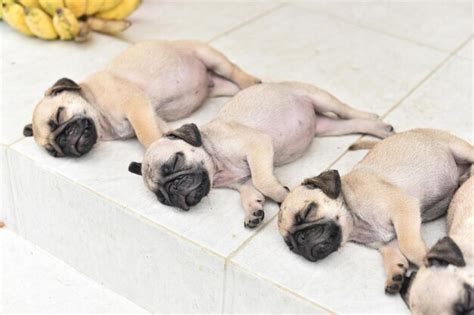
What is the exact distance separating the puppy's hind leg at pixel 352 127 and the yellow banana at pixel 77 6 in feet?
6.22

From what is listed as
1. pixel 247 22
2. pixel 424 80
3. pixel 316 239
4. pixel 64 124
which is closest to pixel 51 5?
pixel 247 22

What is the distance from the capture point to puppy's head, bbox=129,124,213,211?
3346 mm

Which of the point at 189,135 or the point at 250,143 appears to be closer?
the point at 189,135

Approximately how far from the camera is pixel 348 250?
3189mm

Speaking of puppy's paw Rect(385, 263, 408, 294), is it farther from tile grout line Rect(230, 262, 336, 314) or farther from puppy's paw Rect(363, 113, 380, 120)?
puppy's paw Rect(363, 113, 380, 120)

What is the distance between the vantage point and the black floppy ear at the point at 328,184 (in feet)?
10.1

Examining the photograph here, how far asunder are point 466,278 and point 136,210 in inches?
57.9

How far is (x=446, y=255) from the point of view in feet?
8.58

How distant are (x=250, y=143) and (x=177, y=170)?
396 millimetres

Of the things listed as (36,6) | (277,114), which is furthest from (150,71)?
(36,6)

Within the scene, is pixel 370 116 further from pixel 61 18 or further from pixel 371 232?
pixel 61 18

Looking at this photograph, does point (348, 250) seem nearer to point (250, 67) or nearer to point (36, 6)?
point (250, 67)

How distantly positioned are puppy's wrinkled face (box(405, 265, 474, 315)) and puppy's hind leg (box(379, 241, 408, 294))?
245mm

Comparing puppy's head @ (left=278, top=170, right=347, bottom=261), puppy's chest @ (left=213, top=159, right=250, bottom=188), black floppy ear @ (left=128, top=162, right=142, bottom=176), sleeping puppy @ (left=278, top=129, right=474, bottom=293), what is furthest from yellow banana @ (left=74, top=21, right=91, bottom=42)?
puppy's head @ (left=278, top=170, right=347, bottom=261)
